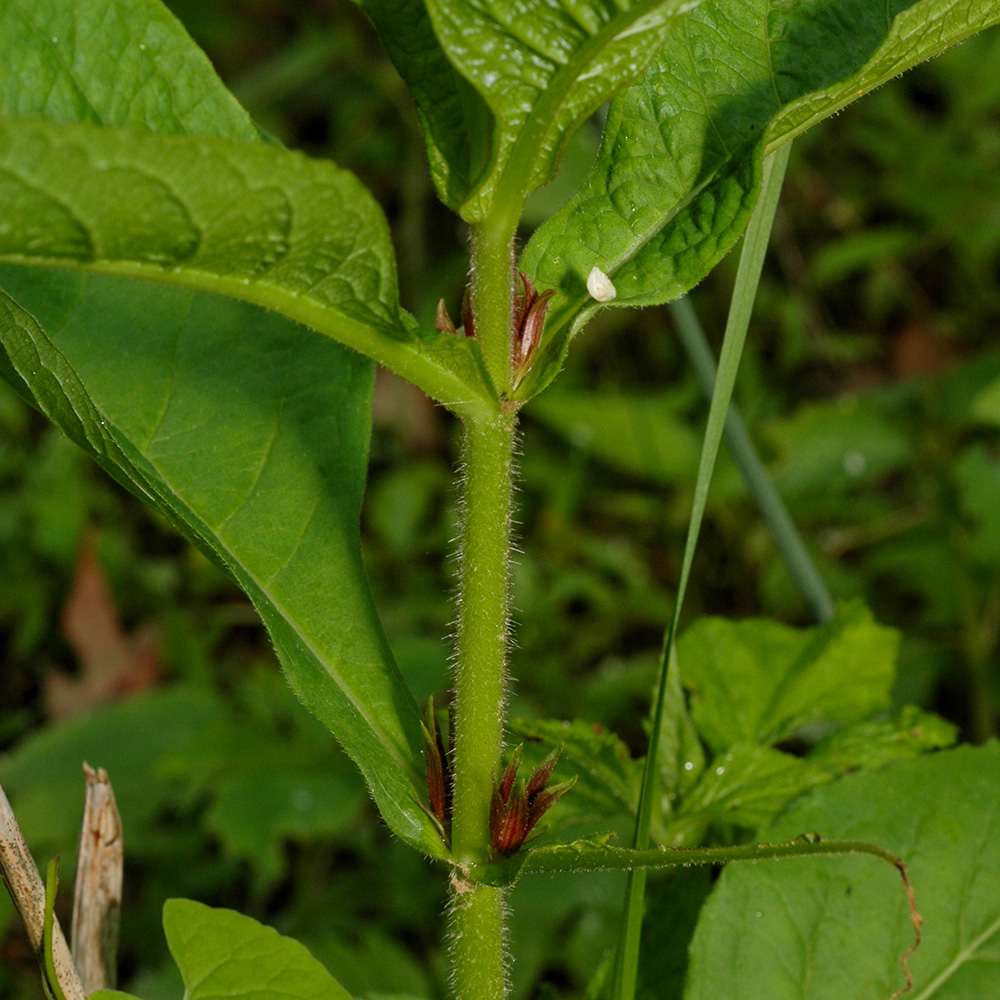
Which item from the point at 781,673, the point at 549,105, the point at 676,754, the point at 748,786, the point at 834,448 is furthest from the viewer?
the point at 834,448

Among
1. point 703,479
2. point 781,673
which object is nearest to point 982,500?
point 781,673

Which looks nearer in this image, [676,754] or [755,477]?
[676,754]

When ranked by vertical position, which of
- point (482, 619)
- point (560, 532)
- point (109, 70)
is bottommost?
point (560, 532)

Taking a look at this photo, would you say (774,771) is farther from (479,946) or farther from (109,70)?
(109,70)

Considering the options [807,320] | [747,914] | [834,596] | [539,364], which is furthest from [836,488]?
[539,364]

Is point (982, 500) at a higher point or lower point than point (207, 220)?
lower

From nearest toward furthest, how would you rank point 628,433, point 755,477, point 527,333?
point 527,333 < point 755,477 < point 628,433
